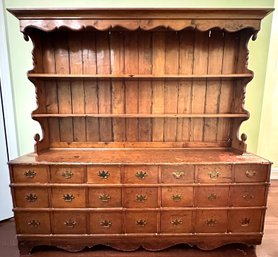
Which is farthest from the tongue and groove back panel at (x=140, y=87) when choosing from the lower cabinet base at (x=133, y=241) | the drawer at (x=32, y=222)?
the lower cabinet base at (x=133, y=241)

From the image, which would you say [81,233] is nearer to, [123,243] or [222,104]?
[123,243]

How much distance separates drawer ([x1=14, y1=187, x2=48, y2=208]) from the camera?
1.74 metres

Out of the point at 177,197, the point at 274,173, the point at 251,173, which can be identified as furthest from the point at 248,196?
the point at 274,173

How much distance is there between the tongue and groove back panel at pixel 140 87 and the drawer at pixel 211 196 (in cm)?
47

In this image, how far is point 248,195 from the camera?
70.0 inches

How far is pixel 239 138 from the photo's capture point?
1957 millimetres

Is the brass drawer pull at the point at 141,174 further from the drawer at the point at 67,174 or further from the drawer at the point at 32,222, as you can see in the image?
the drawer at the point at 32,222

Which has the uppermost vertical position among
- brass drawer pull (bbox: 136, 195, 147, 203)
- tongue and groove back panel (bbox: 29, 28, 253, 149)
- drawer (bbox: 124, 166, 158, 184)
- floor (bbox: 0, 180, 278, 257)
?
tongue and groove back panel (bbox: 29, 28, 253, 149)

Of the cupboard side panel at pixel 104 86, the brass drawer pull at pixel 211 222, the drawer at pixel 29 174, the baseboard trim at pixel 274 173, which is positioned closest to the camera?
the drawer at pixel 29 174

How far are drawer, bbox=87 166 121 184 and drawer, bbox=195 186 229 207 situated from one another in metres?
0.65

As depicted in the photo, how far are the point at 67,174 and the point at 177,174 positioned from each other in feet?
2.87

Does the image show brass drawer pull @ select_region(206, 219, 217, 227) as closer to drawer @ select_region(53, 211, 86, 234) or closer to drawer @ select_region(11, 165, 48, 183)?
drawer @ select_region(53, 211, 86, 234)

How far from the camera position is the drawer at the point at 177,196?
1756 mm

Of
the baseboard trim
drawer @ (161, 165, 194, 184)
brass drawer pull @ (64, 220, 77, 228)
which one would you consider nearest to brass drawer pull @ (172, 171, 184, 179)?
drawer @ (161, 165, 194, 184)
